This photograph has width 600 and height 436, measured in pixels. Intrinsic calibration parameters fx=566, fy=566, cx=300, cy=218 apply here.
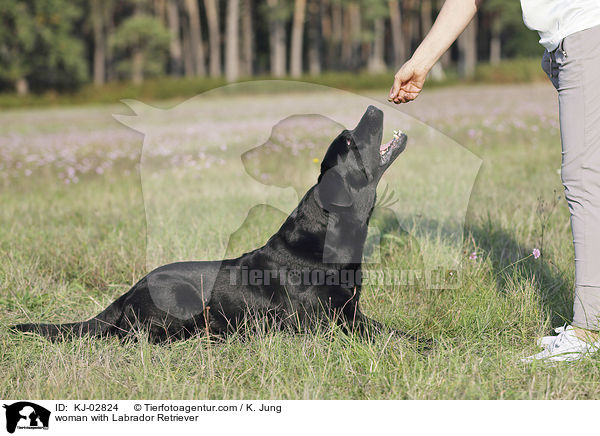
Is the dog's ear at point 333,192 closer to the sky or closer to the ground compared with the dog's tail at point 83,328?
closer to the sky

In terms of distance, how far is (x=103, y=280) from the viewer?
4246 millimetres

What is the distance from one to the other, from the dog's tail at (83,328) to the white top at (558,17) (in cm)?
269

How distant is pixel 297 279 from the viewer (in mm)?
3166

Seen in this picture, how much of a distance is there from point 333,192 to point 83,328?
1634mm

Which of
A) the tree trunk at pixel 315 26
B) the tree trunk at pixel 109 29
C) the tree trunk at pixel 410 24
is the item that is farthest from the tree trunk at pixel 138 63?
the tree trunk at pixel 410 24

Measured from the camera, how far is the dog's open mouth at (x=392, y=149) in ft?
10.2

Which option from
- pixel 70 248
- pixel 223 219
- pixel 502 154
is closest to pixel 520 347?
pixel 223 219

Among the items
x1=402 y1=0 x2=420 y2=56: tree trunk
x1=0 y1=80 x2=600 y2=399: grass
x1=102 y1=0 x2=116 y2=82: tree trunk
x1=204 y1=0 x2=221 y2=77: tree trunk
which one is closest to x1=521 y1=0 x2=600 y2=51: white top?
x1=0 y1=80 x2=600 y2=399: grass

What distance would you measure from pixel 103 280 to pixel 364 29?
52193mm

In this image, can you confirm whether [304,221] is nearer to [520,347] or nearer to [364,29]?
[520,347]

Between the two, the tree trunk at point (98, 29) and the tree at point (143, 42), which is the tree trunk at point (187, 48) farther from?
the tree trunk at point (98, 29)

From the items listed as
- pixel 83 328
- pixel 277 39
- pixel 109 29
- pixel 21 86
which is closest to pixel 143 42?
pixel 21 86

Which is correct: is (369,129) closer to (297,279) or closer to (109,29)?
(297,279)

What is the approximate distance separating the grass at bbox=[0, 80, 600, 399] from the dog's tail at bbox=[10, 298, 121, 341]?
71 millimetres
